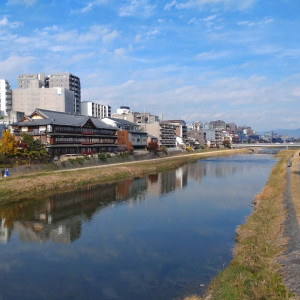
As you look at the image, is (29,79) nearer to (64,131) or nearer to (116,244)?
(64,131)

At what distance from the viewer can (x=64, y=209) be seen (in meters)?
23.9

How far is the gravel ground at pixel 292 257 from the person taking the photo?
9.92 meters

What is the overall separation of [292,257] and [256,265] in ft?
4.48

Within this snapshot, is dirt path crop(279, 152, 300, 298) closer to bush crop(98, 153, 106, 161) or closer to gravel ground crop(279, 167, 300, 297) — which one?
gravel ground crop(279, 167, 300, 297)

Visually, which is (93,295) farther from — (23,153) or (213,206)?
(23,153)

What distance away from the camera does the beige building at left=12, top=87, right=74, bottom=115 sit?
85375 millimetres

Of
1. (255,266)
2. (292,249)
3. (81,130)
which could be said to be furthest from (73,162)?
(255,266)

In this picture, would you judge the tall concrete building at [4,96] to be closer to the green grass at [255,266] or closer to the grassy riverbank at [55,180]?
the grassy riverbank at [55,180]

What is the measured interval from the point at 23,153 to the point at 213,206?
23.2 meters

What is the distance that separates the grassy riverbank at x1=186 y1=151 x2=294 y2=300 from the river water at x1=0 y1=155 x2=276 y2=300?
69 centimetres

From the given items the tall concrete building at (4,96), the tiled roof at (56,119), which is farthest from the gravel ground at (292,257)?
the tall concrete building at (4,96)

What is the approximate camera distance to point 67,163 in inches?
1639

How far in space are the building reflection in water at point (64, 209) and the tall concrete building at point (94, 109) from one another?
7196 centimetres

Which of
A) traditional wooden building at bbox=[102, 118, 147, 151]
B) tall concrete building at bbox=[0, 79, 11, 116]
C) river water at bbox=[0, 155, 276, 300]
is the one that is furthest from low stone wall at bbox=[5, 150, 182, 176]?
tall concrete building at bbox=[0, 79, 11, 116]
